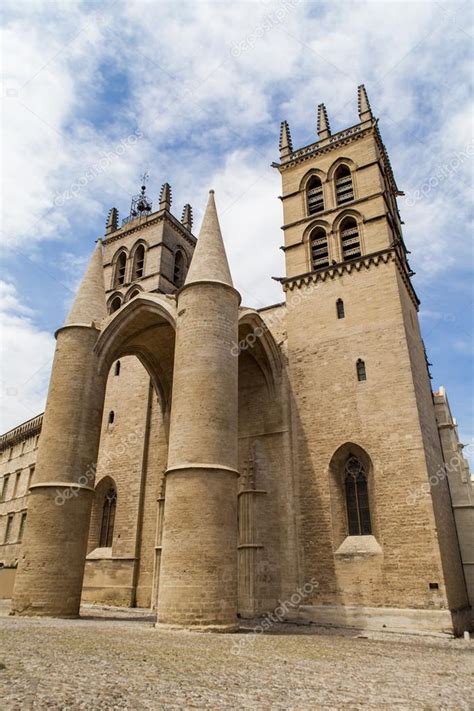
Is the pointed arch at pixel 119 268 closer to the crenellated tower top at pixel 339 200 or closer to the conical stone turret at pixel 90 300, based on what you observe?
the conical stone turret at pixel 90 300

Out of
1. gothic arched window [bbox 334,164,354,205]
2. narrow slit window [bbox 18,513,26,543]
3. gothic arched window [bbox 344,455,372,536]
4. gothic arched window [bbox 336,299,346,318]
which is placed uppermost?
gothic arched window [bbox 334,164,354,205]

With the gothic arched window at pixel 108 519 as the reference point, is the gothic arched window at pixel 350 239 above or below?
above

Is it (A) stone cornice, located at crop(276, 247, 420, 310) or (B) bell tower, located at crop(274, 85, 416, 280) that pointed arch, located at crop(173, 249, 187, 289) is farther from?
(A) stone cornice, located at crop(276, 247, 420, 310)

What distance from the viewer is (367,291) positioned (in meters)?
16.0

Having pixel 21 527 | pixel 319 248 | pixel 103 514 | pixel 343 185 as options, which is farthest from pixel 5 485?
pixel 343 185

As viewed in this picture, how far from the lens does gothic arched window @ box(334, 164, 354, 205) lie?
730 inches

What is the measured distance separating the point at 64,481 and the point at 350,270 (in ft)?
35.9

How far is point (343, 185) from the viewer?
18938mm

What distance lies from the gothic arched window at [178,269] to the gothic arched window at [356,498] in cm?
1502

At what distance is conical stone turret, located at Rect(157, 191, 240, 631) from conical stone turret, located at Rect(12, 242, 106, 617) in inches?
142

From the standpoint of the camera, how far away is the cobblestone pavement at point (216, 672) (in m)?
4.38

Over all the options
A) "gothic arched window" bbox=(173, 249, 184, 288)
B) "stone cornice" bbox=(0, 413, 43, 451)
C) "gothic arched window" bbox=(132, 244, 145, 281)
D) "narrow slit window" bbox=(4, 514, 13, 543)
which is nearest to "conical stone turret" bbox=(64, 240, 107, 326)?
"gothic arched window" bbox=(132, 244, 145, 281)

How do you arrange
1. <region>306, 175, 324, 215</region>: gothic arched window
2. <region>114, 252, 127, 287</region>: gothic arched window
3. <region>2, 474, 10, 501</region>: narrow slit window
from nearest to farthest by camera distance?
<region>306, 175, 324, 215</region>: gothic arched window → <region>114, 252, 127, 287</region>: gothic arched window → <region>2, 474, 10, 501</region>: narrow slit window

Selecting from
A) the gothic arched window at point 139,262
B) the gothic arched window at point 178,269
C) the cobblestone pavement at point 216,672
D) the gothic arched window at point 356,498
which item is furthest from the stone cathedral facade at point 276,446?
the gothic arched window at point 178,269
